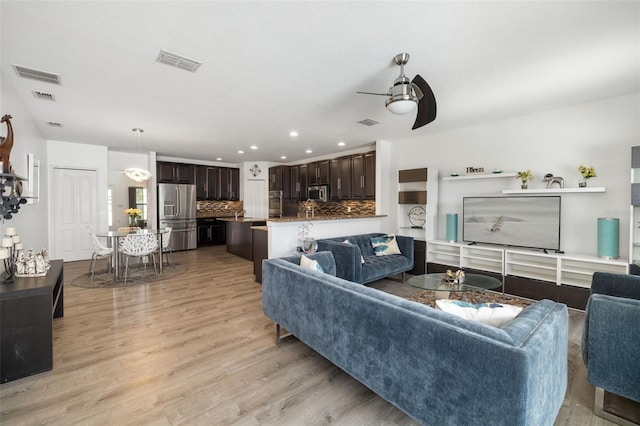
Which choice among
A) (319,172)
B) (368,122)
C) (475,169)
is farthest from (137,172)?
(475,169)

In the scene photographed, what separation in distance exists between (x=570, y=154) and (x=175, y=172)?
8.68 meters

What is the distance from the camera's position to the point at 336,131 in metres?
5.07

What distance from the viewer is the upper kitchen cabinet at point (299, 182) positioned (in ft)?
26.2

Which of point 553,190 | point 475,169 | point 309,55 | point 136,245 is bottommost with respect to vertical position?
point 136,245

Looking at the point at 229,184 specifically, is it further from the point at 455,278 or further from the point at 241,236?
the point at 455,278

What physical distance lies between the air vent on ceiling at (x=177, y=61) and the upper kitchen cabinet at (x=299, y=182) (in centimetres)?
533

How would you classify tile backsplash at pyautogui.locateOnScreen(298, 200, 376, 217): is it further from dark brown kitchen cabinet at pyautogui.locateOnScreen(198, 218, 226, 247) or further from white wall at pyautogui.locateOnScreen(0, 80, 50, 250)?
white wall at pyautogui.locateOnScreen(0, 80, 50, 250)

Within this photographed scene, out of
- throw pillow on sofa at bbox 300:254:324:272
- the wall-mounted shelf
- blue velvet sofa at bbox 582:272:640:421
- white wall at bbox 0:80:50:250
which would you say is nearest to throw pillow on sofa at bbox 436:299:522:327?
blue velvet sofa at bbox 582:272:640:421

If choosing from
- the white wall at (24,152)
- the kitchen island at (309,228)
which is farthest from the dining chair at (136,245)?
the kitchen island at (309,228)

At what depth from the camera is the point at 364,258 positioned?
4.61 meters

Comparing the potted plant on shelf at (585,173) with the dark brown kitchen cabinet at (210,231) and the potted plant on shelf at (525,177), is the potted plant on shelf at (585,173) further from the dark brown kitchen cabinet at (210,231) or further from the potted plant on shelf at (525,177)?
the dark brown kitchen cabinet at (210,231)

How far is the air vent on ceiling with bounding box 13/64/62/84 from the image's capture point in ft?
8.95

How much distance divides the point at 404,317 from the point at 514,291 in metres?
3.67

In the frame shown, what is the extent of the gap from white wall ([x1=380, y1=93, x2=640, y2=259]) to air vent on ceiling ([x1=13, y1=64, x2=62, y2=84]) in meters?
5.68
